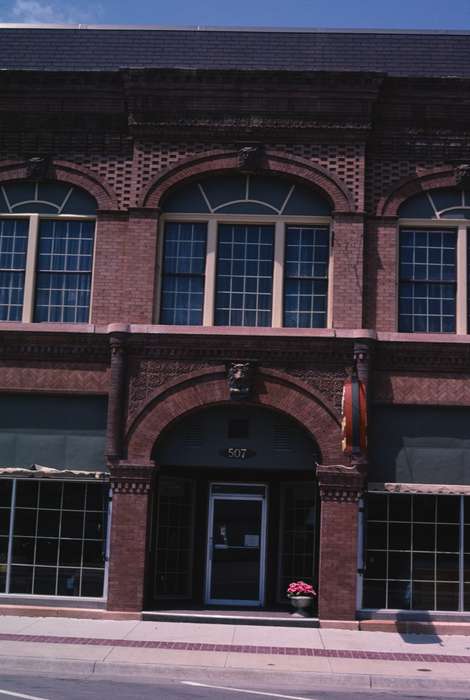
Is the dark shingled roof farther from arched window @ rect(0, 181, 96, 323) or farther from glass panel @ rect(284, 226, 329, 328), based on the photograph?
glass panel @ rect(284, 226, 329, 328)

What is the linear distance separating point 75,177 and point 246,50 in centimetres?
433

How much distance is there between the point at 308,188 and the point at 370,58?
315cm

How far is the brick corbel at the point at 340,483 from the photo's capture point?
16188 millimetres

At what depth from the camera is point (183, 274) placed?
1736 centimetres

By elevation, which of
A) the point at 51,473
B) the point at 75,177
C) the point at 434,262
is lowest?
the point at 51,473

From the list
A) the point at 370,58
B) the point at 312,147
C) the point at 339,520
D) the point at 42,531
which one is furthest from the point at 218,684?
the point at 370,58

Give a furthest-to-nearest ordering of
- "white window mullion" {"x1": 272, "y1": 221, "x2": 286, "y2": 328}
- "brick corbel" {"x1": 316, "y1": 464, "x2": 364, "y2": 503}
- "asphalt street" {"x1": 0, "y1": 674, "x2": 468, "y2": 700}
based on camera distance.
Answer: "white window mullion" {"x1": 272, "y1": 221, "x2": 286, "y2": 328} < "brick corbel" {"x1": 316, "y1": 464, "x2": 364, "y2": 503} < "asphalt street" {"x1": 0, "y1": 674, "x2": 468, "y2": 700}

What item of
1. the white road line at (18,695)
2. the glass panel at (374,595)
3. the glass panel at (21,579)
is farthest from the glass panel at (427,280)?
the white road line at (18,695)

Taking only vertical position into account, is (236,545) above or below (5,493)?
below

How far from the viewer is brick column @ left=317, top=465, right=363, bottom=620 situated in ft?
52.5

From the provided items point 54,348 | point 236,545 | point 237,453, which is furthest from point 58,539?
point 237,453

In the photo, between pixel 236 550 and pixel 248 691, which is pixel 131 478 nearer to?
pixel 236 550

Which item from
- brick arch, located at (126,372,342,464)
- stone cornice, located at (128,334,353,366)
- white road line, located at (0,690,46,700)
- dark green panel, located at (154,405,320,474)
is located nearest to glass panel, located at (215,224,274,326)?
stone cornice, located at (128,334,353,366)

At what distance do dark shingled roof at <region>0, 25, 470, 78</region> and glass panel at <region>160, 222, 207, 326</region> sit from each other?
11.0 ft
